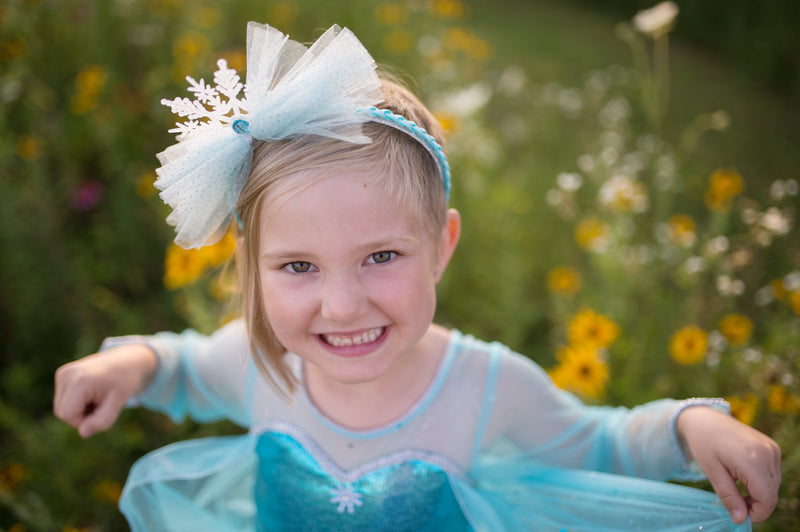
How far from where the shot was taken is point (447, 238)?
126 cm

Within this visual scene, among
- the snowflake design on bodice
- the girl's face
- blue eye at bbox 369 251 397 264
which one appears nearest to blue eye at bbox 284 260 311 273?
the girl's face

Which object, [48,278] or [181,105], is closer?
[181,105]

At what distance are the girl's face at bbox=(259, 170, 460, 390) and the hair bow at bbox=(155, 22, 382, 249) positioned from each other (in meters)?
0.10

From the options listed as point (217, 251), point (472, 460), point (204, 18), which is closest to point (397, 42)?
point (204, 18)

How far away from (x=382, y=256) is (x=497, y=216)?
166 centimetres

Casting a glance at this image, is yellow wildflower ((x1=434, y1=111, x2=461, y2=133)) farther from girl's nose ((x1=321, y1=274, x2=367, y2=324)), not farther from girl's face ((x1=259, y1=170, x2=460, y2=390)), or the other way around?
girl's nose ((x1=321, y1=274, x2=367, y2=324))

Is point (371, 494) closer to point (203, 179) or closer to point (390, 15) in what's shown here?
point (203, 179)

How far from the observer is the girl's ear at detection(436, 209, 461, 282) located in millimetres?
1230

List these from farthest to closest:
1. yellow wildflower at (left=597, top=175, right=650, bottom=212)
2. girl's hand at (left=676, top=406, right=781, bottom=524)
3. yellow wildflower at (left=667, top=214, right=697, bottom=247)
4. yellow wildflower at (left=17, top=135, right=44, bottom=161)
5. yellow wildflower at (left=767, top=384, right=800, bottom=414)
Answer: yellow wildflower at (left=17, top=135, right=44, bottom=161), yellow wildflower at (left=597, top=175, right=650, bottom=212), yellow wildflower at (left=667, top=214, right=697, bottom=247), yellow wildflower at (left=767, top=384, right=800, bottom=414), girl's hand at (left=676, top=406, right=781, bottom=524)

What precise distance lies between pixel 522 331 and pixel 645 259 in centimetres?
62

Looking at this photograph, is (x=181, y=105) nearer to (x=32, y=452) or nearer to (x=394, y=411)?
(x=394, y=411)

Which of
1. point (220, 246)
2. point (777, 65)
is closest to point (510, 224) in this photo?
point (220, 246)

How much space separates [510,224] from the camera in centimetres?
268

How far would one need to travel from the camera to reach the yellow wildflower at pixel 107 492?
6.16 ft
